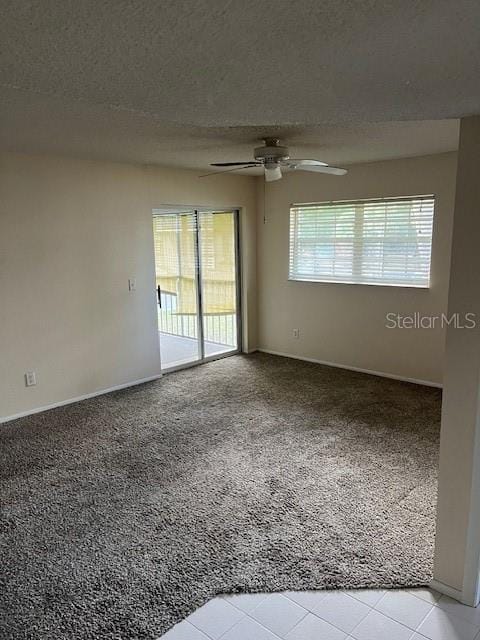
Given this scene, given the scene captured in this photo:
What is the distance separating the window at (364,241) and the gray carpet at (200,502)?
4.29ft

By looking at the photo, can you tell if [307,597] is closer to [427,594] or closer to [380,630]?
[380,630]

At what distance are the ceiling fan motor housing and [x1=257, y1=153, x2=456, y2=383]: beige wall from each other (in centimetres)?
172

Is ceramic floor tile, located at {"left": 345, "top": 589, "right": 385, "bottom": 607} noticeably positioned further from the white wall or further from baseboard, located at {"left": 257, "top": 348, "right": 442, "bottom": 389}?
baseboard, located at {"left": 257, "top": 348, "right": 442, "bottom": 389}

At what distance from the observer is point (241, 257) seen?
238 inches

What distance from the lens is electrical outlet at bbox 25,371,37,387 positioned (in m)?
4.23

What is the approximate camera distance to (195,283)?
5695 mm

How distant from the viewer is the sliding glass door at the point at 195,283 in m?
5.43

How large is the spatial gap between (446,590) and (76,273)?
3.79 m

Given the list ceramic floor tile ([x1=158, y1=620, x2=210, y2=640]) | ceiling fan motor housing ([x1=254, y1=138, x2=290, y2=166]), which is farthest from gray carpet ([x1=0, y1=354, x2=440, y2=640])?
ceiling fan motor housing ([x1=254, y1=138, x2=290, y2=166])

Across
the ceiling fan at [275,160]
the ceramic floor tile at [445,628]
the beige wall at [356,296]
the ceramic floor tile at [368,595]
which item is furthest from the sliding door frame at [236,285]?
the ceramic floor tile at [445,628]

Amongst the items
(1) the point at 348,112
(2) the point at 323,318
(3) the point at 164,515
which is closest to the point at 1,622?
(3) the point at 164,515

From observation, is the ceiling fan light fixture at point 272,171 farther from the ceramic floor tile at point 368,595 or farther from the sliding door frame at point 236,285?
the ceramic floor tile at point 368,595

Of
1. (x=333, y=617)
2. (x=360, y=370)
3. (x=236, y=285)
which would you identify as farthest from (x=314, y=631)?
(x=236, y=285)

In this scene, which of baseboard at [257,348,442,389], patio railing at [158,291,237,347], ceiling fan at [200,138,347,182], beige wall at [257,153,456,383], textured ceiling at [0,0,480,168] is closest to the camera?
textured ceiling at [0,0,480,168]
